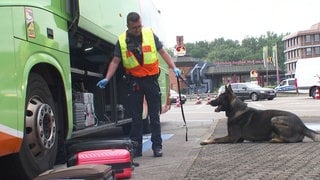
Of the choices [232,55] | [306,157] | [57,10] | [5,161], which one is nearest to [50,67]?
[57,10]

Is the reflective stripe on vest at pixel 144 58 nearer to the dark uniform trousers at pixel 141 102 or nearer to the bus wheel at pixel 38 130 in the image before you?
the dark uniform trousers at pixel 141 102

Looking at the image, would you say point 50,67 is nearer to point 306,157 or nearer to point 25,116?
point 25,116

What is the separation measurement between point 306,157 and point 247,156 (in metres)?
0.71

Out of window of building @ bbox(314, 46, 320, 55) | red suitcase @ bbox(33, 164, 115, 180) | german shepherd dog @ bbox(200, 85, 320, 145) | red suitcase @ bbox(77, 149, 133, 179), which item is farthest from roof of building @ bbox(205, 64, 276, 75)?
red suitcase @ bbox(33, 164, 115, 180)

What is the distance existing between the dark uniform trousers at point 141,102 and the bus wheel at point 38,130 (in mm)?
1864

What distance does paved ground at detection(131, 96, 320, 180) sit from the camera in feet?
16.3

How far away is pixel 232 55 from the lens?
151 m

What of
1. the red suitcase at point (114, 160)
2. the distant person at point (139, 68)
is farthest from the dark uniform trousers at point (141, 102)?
the red suitcase at point (114, 160)

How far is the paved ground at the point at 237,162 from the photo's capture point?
16.3 ft

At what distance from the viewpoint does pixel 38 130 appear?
4.86m

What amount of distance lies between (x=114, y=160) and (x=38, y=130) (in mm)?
895

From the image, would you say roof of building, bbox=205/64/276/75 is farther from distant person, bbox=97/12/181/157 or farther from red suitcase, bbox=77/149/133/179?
red suitcase, bbox=77/149/133/179

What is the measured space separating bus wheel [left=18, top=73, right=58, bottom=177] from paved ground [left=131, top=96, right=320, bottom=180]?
0.98 metres

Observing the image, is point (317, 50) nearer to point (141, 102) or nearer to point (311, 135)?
point (311, 135)
